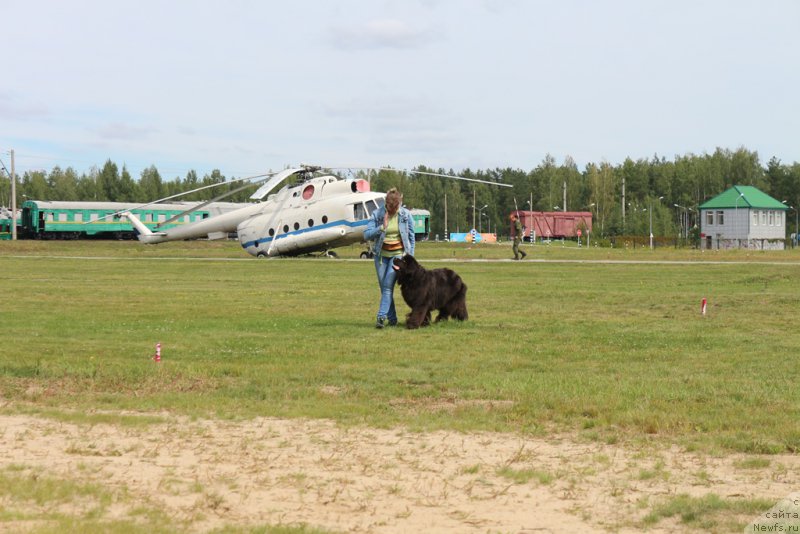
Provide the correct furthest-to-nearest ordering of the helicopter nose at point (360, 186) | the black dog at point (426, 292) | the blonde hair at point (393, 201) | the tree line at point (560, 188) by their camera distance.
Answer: the tree line at point (560, 188)
the helicopter nose at point (360, 186)
the blonde hair at point (393, 201)
the black dog at point (426, 292)

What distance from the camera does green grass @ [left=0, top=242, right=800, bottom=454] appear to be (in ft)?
32.0

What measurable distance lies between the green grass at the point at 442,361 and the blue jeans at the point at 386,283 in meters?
0.47

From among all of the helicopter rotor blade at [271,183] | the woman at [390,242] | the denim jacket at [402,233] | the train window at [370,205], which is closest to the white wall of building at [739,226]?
the train window at [370,205]

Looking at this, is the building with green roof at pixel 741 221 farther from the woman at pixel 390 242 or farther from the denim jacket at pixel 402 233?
the woman at pixel 390 242

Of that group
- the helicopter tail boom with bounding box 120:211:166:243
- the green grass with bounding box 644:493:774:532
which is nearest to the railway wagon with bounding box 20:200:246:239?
the helicopter tail boom with bounding box 120:211:166:243

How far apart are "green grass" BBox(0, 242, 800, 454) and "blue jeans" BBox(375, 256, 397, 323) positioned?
468mm

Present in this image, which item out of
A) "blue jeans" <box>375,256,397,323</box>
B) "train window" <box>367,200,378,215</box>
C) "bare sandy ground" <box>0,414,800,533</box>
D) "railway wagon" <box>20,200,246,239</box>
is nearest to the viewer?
"bare sandy ground" <box>0,414,800,533</box>

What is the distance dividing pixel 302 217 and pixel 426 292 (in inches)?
1269

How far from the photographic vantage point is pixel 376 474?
24.8 feet

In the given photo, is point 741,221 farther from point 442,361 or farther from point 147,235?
point 442,361

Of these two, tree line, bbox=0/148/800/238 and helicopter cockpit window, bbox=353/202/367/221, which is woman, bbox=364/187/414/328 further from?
tree line, bbox=0/148/800/238

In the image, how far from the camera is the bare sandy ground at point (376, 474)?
21.3ft

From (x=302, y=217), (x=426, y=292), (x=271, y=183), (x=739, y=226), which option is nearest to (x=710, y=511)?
(x=426, y=292)

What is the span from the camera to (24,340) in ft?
51.7
